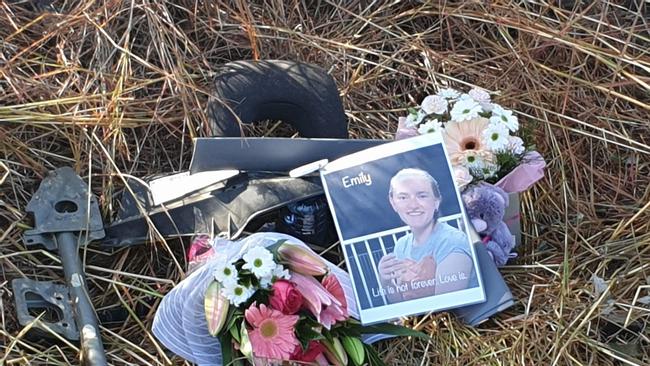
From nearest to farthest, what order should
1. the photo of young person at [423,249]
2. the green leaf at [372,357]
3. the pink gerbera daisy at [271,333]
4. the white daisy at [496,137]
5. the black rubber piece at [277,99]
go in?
the pink gerbera daisy at [271,333] < the green leaf at [372,357] < the photo of young person at [423,249] < the white daisy at [496,137] < the black rubber piece at [277,99]

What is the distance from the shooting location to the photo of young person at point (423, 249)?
182cm

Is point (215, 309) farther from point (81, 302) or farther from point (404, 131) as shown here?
point (404, 131)

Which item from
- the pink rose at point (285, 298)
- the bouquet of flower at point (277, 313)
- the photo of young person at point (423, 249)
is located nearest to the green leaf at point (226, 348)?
the bouquet of flower at point (277, 313)

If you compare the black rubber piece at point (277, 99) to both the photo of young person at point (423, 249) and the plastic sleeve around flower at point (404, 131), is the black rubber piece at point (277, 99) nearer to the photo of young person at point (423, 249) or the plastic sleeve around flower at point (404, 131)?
the plastic sleeve around flower at point (404, 131)

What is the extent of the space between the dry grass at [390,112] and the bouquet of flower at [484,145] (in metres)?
0.18

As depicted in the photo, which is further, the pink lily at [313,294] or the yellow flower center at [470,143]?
the yellow flower center at [470,143]

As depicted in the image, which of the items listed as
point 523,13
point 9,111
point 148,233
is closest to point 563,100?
point 523,13

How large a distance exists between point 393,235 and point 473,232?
A: 6.3 inches

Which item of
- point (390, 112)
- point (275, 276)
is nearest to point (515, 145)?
point (390, 112)

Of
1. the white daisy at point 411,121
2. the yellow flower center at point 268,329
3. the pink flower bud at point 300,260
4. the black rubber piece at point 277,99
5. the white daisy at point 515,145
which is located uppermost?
the black rubber piece at point 277,99

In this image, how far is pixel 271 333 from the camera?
1.62 meters

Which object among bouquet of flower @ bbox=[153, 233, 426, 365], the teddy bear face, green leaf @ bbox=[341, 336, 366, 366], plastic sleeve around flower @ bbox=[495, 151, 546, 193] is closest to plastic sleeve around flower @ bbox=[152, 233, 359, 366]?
bouquet of flower @ bbox=[153, 233, 426, 365]

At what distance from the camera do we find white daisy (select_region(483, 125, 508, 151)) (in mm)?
1930

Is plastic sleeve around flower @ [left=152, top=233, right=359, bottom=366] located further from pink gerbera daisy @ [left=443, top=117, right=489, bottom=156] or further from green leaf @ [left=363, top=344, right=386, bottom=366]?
pink gerbera daisy @ [left=443, top=117, right=489, bottom=156]
